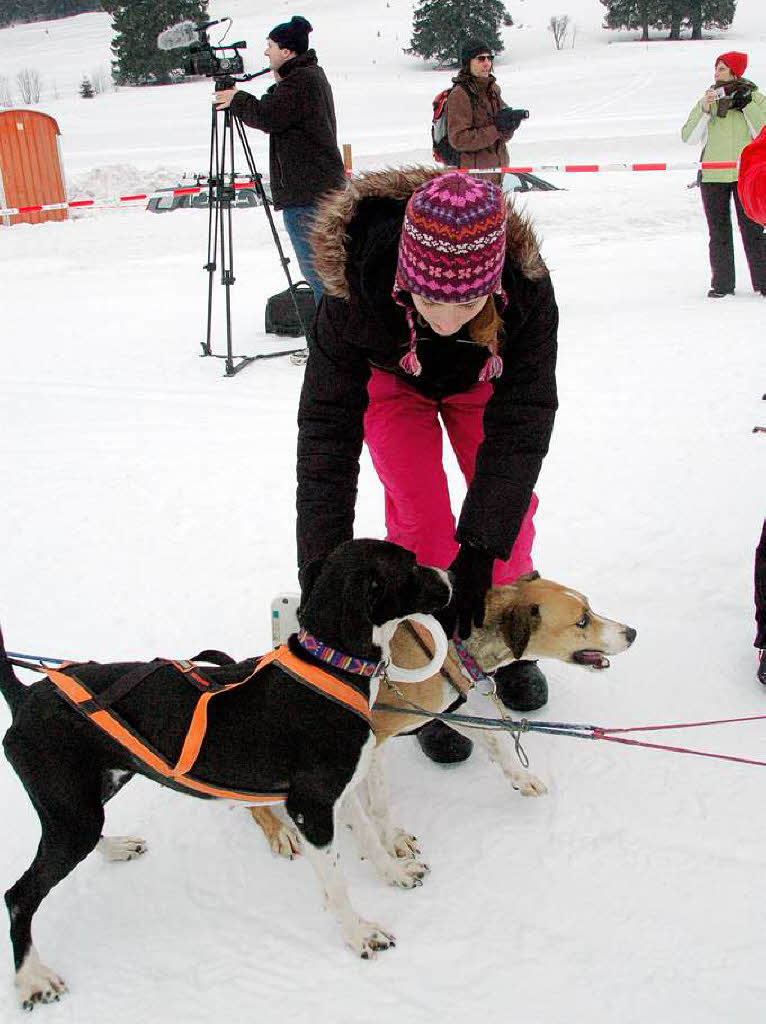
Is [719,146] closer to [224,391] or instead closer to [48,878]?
[224,391]

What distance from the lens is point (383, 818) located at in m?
2.34

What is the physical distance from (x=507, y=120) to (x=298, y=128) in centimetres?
252

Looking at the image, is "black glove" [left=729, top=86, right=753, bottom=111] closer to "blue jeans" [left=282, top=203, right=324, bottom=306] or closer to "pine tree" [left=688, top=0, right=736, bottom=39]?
"blue jeans" [left=282, top=203, right=324, bottom=306]

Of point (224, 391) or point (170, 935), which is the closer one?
point (170, 935)

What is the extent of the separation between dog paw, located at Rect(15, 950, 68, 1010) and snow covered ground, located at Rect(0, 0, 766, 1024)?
4 cm

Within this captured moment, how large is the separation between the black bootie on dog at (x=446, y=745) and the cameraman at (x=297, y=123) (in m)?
3.74

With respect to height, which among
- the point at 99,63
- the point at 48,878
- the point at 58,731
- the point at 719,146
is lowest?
the point at 48,878

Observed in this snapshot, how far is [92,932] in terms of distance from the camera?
2.15m

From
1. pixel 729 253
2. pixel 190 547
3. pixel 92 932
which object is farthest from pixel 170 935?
pixel 729 253

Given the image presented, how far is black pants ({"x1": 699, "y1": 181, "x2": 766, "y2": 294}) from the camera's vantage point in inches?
279

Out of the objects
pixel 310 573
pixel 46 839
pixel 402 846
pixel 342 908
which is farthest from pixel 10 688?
pixel 402 846

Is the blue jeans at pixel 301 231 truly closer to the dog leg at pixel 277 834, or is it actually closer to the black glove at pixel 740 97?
the black glove at pixel 740 97

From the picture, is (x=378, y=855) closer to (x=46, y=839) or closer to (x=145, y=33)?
(x=46, y=839)

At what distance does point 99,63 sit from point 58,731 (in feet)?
171
